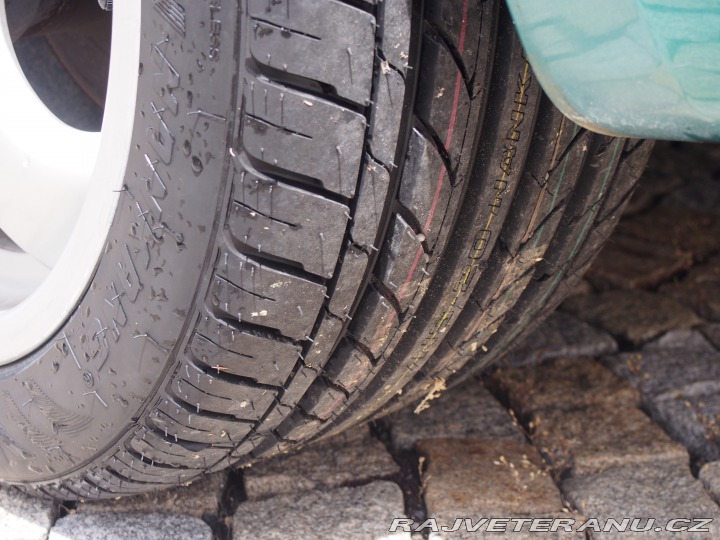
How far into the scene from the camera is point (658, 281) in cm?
237

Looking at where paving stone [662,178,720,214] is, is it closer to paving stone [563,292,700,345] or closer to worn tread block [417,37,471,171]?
paving stone [563,292,700,345]

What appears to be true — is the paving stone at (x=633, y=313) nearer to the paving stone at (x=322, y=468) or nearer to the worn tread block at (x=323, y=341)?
the paving stone at (x=322, y=468)

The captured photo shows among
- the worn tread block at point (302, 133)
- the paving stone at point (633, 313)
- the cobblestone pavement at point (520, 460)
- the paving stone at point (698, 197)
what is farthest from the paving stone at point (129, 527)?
the paving stone at point (698, 197)

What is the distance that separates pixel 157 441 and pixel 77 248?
0.98ft

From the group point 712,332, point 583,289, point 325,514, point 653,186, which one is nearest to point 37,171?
point 325,514

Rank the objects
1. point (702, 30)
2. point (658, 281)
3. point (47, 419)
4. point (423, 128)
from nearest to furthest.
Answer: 1. point (702, 30)
2. point (423, 128)
3. point (47, 419)
4. point (658, 281)

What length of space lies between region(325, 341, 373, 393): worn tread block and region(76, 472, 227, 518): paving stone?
0.42 m

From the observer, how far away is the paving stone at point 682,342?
202 centimetres

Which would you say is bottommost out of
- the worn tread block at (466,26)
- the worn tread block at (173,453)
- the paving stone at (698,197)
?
the worn tread block at (173,453)

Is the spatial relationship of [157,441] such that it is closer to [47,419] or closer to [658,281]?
[47,419]

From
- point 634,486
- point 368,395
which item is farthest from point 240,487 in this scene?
point 634,486

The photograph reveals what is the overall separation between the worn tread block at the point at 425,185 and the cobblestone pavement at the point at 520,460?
61cm

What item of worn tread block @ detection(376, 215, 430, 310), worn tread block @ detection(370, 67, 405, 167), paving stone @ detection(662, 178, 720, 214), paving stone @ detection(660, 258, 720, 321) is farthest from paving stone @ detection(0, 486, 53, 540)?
paving stone @ detection(662, 178, 720, 214)

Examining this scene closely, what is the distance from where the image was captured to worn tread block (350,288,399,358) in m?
1.14
